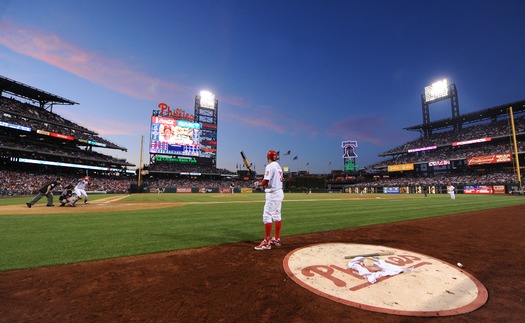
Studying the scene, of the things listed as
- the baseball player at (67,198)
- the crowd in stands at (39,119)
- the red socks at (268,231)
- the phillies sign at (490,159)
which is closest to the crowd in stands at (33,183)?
the crowd in stands at (39,119)

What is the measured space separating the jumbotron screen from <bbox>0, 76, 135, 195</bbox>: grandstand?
943 cm

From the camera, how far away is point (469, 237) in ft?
18.2

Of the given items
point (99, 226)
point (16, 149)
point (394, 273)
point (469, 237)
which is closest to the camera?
point (394, 273)

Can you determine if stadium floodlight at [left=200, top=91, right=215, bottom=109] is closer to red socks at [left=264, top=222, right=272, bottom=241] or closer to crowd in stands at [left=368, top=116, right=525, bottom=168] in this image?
crowd in stands at [left=368, top=116, right=525, bottom=168]

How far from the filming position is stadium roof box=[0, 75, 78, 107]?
1420 inches

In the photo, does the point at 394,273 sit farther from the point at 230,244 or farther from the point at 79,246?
the point at 79,246

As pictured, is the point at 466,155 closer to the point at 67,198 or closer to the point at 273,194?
the point at 273,194

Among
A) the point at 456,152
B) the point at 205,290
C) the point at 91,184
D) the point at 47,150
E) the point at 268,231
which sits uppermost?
the point at 456,152

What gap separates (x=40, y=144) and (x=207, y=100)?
35.1 metres

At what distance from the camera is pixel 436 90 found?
179 ft

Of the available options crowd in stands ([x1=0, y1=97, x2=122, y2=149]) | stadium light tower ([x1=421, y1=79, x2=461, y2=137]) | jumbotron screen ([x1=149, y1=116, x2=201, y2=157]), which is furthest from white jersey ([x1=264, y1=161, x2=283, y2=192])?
stadium light tower ([x1=421, y1=79, x2=461, y2=137])

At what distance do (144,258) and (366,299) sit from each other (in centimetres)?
346

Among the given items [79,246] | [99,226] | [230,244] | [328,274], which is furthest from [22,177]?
[328,274]

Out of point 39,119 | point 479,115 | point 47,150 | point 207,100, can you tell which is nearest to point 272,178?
point 47,150
